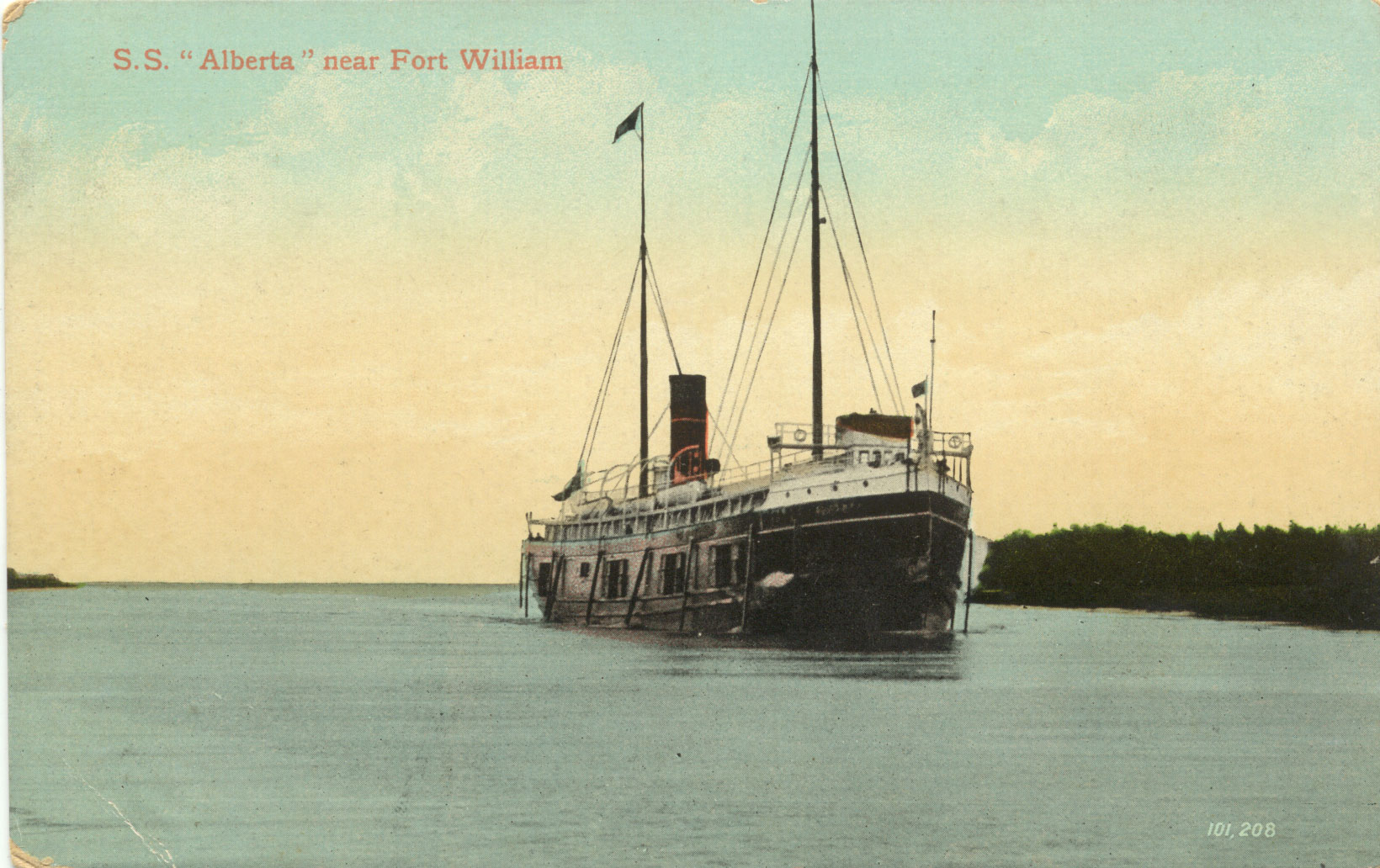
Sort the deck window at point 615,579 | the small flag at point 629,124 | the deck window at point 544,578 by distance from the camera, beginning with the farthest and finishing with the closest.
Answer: the deck window at point 544,578, the deck window at point 615,579, the small flag at point 629,124

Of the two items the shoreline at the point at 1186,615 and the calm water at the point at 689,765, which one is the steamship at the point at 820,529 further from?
the shoreline at the point at 1186,615

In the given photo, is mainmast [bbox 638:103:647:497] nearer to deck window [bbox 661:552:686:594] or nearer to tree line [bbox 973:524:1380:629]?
deck window [bbox 661:552:686:594]

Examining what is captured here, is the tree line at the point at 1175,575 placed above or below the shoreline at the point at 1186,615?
above

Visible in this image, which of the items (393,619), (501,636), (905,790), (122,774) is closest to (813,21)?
(905,790)

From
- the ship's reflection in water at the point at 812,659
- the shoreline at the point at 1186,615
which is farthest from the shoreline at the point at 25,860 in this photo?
the shoreline at the point at 1186,615

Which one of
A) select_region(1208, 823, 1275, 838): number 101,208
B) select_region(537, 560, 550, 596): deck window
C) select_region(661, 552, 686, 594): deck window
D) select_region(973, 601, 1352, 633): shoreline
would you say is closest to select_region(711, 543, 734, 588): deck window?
select_region(661, 552, 686, 594): deck window

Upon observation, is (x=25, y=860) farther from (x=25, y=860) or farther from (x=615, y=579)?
(x=615, y=579)
